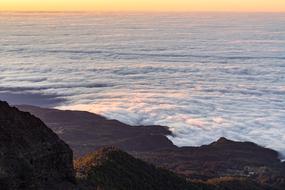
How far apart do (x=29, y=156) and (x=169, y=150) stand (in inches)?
1621

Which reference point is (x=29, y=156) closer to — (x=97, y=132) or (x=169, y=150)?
(x=169, y=150)

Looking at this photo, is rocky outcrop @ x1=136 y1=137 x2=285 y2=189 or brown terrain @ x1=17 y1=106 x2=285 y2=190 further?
brown terrain @ x1=17 y1=106 x2=285 y2=190

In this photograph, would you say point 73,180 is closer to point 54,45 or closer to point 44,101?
point 44,101

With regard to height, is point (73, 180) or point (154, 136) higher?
point (73, 180)

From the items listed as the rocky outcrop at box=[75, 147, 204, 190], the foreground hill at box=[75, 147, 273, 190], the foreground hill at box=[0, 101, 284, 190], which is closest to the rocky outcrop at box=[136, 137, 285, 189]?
the foreground hill at box=[75, 147, 273, 190]

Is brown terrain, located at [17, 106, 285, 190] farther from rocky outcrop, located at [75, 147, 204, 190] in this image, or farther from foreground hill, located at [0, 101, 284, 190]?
foreground hill, located at [0, 101, 284, 190]

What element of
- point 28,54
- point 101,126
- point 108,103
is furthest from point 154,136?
point 28,54

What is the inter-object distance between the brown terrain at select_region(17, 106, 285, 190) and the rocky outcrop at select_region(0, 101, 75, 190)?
22.3 m

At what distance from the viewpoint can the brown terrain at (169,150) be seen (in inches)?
2127

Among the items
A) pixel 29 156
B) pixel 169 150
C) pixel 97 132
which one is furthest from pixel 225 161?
pixel 29 156

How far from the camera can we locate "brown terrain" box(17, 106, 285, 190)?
54.0 metres

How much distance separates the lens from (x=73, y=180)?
2633 cm

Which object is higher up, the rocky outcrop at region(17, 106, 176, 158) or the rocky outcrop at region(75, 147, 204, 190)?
the rocky outcrop at region(75, 147, 204, 190)

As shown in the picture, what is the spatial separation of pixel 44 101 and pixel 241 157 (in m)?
45.2
